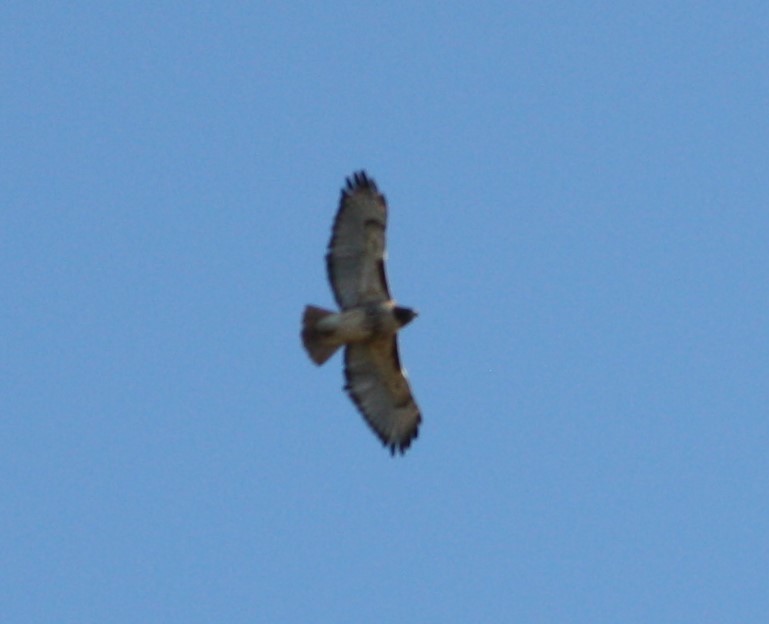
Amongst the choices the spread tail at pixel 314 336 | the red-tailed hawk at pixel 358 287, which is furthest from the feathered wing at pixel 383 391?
→ the spread tail at pixel 314 336

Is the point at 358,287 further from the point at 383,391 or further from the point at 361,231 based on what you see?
the point at 383,391

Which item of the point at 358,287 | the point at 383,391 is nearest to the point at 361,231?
the point at 358,287

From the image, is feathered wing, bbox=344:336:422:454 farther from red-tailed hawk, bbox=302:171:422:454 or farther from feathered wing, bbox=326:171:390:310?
feathered wing, bbox=326:171:390:310

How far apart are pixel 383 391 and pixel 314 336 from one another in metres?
1.60

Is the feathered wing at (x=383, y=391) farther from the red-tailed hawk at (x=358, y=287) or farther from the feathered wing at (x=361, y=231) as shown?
the feathered wing at (x=361, y=231)

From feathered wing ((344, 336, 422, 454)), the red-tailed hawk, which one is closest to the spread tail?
the red-tailed hawk

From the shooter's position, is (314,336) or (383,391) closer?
(314,336)

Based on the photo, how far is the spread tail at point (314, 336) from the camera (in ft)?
119

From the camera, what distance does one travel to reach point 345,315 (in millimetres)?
36500

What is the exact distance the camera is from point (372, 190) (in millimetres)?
36594

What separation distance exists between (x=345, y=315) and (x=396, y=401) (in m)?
1.71

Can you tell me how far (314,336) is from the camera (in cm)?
3641

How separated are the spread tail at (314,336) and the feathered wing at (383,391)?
2.38 feet

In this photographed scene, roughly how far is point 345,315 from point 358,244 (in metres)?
0.88
